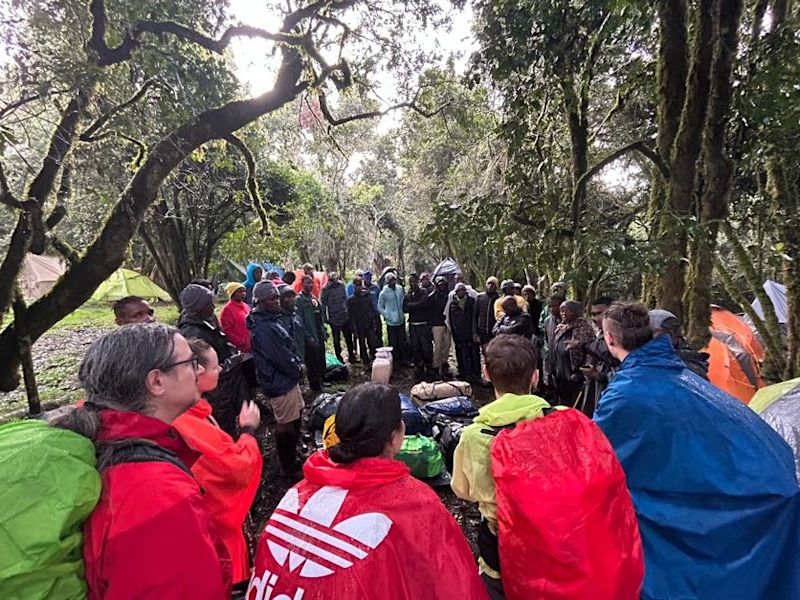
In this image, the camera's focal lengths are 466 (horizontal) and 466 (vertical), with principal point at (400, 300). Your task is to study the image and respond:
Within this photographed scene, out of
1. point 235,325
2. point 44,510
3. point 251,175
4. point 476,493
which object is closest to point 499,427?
point 476,493

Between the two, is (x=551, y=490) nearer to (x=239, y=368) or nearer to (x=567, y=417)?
(x=567, y=417)

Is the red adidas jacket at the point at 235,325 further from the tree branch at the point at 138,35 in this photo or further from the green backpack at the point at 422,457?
the tree branch at the point at 138,35

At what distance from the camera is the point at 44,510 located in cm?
116

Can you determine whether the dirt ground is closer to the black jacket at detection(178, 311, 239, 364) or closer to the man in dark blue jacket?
the man in dark blue jacket

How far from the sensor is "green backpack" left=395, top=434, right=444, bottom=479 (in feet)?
15.1

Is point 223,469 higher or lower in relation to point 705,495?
higher

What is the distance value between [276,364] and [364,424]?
339 centimetres

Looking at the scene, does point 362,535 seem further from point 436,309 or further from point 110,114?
point 436,309

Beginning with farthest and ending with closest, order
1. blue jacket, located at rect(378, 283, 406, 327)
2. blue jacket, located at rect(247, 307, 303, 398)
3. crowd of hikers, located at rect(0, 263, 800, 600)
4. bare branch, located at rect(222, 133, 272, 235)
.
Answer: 1. blue jacket, located at rect(378, 283, 406, 327)
2. bare branch, located at rect(222, 133, 272, 235)
3. blue jacket, located at rect(247, 307, 303, 398)
4. crowd of hikers, located at rect(0, 263, 800, 600)

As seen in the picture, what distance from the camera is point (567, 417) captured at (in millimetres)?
1944

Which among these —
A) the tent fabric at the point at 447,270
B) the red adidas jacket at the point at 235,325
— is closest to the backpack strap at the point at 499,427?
the red adidas jacket at the point at 235,325

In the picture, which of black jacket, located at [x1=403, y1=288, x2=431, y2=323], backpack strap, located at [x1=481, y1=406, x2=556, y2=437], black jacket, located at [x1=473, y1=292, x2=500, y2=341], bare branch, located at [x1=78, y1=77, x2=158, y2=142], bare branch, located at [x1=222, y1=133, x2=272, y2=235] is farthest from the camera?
black jacket, located at [x1=403, y1=288, x2=431, y2=323]

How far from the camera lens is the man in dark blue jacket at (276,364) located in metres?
4.80

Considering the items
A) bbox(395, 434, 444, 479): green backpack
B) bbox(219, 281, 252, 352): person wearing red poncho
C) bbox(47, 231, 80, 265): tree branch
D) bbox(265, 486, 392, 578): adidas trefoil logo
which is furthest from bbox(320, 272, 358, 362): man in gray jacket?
bbox(265, 486, 392, 578): adidas trefoil logo
